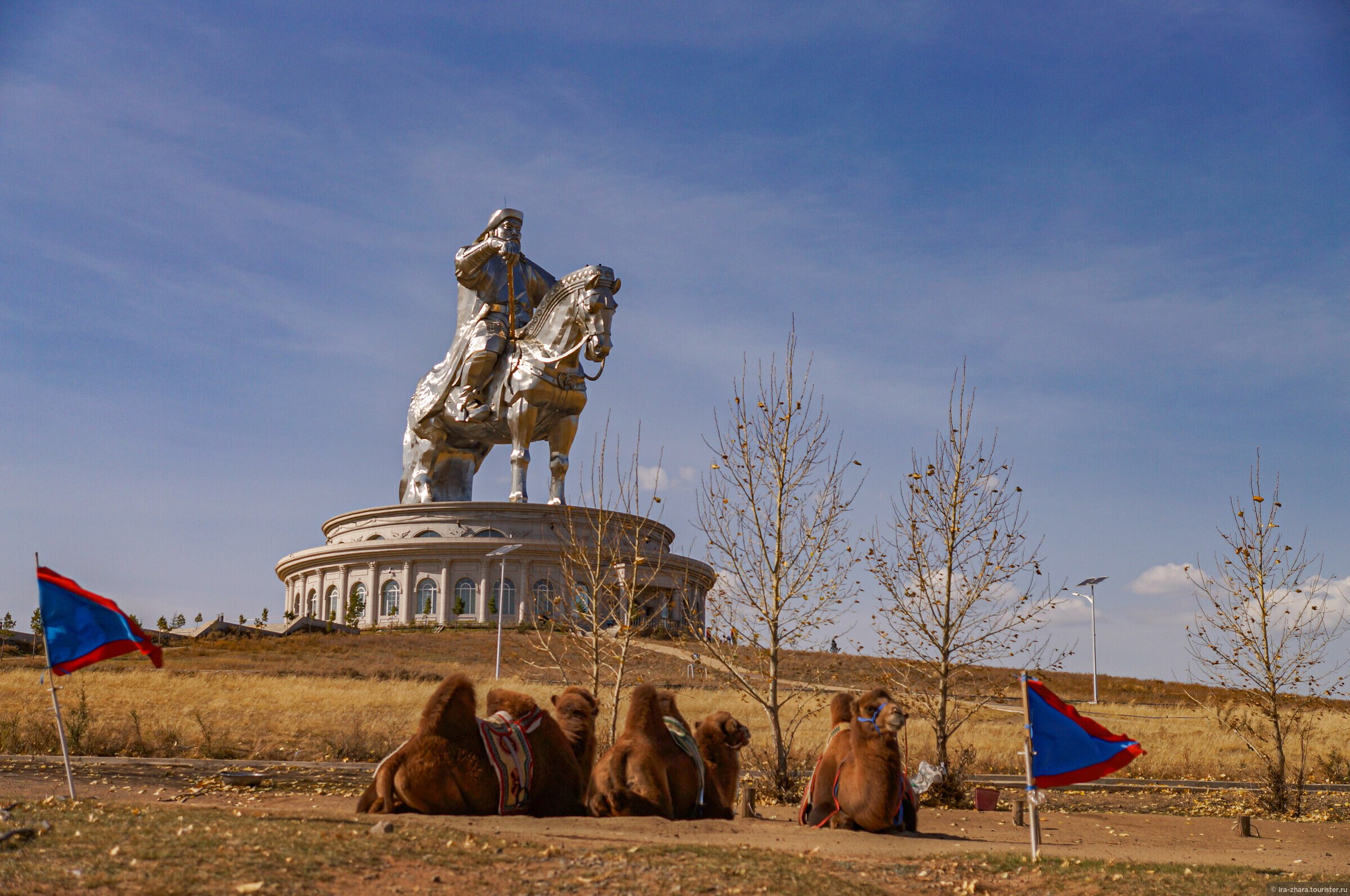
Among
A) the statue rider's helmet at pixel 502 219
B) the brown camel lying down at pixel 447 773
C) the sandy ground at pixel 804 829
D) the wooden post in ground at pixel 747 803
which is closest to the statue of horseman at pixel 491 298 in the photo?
the statue rider's helmet at pixel 502 219

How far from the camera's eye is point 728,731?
1188 cm

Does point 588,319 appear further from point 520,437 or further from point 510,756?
point 510,756

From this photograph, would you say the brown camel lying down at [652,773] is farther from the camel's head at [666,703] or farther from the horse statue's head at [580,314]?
the horse statue's head at [580,314]

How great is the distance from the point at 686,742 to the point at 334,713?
53.3ft

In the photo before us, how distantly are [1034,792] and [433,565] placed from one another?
1851 inches

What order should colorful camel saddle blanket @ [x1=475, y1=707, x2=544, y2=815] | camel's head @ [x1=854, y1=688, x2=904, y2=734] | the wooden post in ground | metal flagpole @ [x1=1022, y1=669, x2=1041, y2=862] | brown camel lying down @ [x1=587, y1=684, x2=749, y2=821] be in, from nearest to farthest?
metal flagpole @ [x1=1022, y1=669, x2=1041, y2=862]
colorful camel saddle blanket @ [x1=475, y1=707, x2=544, y2=815]
brown camel lying down @ [x1=587, y1=684, x2=749, y2=821]
camel's head @ [x1=854, y1=688, x2=904, y2=734]
the wooden post in ground

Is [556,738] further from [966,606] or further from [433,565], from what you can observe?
[433,565]

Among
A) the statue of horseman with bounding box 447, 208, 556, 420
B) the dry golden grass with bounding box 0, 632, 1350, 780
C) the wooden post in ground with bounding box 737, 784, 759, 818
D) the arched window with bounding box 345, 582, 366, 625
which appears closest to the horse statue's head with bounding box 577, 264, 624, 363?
the statue of horseman with bounding box 447, 208, 556, 420

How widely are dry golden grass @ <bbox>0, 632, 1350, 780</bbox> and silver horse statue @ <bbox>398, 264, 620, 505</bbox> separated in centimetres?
926

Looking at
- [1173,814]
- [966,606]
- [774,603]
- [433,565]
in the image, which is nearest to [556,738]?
[774,603]

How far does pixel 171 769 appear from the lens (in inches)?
671

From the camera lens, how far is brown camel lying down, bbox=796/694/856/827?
1159cm

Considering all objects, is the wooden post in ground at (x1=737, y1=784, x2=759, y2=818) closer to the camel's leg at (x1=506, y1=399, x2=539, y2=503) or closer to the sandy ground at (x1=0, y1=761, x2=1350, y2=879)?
the sandy ground at (x1=0, y1=761, x2=1350, y2=879)

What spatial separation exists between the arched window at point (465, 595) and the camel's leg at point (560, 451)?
649 centimetres
